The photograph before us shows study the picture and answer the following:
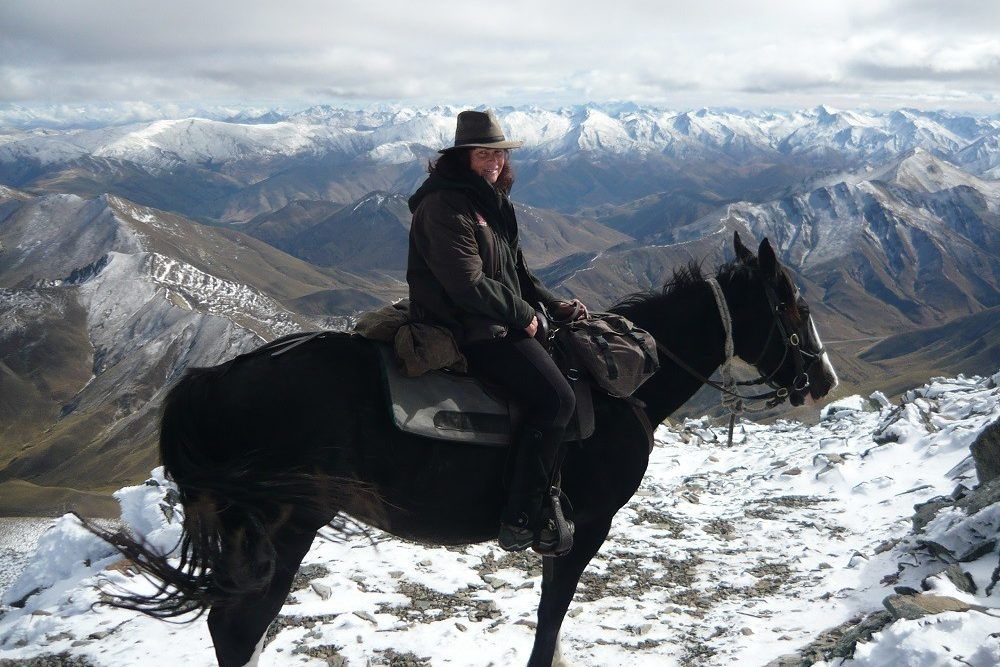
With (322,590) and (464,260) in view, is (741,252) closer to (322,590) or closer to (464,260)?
(464,260)

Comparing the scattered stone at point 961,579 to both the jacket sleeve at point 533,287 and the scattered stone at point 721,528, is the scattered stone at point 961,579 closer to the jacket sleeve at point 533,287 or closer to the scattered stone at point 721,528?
the scattered stone at point 721,528

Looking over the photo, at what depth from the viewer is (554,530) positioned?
5.90 metres

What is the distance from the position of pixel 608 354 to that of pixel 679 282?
165 centimetres

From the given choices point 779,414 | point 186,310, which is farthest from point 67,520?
point 186,310

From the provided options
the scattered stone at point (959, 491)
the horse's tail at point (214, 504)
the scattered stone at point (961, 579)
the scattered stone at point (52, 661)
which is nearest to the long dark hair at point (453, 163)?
the horse's tail at point (214, 504)

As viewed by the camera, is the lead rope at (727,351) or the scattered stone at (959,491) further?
the scattered stone at (959,491)

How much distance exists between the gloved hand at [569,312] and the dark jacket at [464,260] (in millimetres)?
879

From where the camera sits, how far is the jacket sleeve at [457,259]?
5.30 m

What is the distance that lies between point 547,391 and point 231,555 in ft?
9.52

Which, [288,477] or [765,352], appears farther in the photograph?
[765,352]

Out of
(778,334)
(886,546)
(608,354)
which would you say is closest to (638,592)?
(886,546)

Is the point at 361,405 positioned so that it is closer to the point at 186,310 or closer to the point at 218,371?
the point at 218,371

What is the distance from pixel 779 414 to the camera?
138 metres

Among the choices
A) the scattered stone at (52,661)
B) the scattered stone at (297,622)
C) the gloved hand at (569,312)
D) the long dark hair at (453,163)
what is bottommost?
the scattered stone at (297,622)
